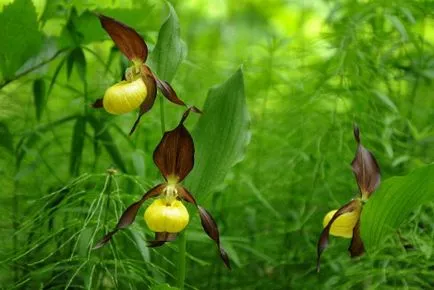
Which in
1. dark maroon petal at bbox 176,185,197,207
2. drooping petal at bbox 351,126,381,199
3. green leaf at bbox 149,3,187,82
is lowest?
dark maroon petal at bbox 176,185,197,207

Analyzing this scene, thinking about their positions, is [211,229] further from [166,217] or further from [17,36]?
[17,36]

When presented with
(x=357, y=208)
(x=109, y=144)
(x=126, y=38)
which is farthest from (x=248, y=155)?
(x=126, y=38)

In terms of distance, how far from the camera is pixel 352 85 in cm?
170

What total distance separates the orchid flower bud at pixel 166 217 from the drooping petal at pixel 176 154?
6 cm

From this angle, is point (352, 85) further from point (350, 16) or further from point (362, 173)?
point (362, 173)

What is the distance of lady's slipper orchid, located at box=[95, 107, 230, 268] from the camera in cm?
111

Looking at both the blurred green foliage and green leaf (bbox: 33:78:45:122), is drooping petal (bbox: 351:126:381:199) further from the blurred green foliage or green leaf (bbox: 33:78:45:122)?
green leaf (bbox: 33:78:45:122)

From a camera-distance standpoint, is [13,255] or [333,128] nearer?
[13,255]

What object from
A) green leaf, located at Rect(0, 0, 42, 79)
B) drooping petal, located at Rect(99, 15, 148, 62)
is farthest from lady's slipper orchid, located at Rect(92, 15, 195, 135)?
green leaf, located at Rect(0, 0, 42, 79)

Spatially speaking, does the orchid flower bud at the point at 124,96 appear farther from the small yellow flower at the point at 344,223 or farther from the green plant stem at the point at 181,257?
the small yellow flower at the point at 344,223

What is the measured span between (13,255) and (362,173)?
0.68m

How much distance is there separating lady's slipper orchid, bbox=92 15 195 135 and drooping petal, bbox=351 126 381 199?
12.9 inches

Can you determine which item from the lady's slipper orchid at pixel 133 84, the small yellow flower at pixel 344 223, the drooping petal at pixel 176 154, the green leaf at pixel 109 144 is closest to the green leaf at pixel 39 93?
the green leaf at pixel 109 144

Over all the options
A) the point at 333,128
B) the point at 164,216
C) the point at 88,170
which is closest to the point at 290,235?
the point at 333,128
